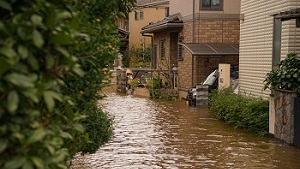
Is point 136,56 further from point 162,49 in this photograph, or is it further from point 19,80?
point 19,80

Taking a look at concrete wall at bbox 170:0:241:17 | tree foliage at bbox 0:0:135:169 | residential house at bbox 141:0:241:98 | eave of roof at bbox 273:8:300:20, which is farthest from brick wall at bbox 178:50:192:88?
tree foliage at bbox 0:0:135:169

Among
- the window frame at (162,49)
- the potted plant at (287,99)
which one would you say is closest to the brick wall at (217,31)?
the window frame at (162,49)

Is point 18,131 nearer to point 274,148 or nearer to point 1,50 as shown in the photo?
point 1,50

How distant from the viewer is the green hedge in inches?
460

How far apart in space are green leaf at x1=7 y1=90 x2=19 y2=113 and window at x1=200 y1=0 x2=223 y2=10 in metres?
18.1

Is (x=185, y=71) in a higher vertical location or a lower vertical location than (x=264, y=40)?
lower

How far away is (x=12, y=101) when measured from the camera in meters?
1.74

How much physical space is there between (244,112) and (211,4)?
8.55 m

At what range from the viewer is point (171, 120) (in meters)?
14.3

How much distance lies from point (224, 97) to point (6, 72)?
40.3 feet

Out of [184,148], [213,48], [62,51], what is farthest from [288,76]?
[62,51]

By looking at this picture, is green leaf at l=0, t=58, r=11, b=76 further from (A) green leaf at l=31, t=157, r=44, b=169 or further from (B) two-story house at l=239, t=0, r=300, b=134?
(B) two-story house at l=239, t=0, r=300, b=134

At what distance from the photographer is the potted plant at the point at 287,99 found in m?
9.80

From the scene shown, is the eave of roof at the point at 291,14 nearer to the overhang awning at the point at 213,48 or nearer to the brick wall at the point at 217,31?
the overhang awning at the point at 213,48
